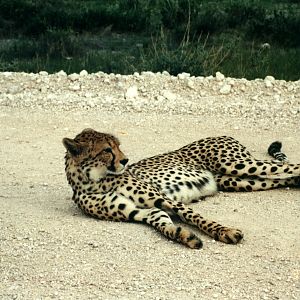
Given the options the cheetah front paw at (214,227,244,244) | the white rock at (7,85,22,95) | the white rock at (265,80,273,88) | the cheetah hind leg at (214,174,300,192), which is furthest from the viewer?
the white rock at (7,85,22,95)

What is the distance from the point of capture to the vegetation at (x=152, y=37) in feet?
37.6

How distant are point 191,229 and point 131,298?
117 cm

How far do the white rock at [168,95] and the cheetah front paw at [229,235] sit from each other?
4473mm

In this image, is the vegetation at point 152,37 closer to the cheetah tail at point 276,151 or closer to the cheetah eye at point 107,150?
the cheetah tail at point 276,151

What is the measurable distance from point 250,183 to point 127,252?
1692mm

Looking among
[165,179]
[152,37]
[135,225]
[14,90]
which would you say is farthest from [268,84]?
[152,37]

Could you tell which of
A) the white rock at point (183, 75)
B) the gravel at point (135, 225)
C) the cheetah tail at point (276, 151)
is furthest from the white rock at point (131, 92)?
the cheetah tail at point (276, 151)

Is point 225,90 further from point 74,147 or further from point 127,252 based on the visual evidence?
point 127,252

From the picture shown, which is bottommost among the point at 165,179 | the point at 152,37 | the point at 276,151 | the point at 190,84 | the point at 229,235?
the point at 152,37

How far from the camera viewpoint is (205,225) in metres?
5.19

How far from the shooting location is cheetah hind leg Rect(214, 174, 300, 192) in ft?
20.7

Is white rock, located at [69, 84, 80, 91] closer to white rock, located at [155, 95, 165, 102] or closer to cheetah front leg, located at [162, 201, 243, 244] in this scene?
white rock, located at [155, 95, 165, 102]

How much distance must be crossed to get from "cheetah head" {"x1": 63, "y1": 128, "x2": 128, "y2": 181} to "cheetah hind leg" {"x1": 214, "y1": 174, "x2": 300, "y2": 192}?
0.92 m

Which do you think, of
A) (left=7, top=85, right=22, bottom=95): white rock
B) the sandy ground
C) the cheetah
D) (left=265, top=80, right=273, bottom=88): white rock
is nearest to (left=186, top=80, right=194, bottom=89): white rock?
(left=265, top=80, right=273, bottom=88): white rock
